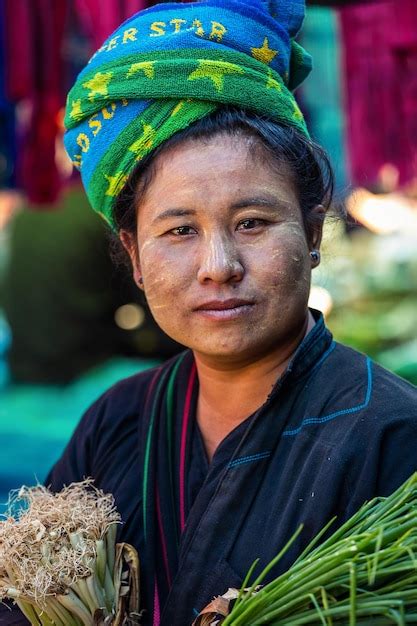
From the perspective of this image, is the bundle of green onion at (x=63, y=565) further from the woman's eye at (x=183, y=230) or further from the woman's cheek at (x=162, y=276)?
the woman's eye at (x=183, y=230)


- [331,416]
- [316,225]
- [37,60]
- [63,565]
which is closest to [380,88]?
[37,60]

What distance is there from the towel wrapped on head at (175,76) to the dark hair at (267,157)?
0.02m

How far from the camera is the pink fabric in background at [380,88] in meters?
2.97

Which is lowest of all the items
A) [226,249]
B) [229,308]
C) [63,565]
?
[63,565]

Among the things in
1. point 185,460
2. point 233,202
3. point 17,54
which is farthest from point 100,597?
point 17,54

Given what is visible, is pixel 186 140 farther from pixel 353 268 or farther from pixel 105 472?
pixel 353 268

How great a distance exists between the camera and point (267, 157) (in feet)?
5.73

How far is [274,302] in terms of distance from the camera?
1706 millimetres

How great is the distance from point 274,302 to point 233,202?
0.21m

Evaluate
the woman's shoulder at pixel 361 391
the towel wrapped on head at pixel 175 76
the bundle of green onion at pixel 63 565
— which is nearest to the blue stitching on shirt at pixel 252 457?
the woman's shoulder at pixel 361 391

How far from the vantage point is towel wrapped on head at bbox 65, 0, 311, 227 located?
1.71 metres

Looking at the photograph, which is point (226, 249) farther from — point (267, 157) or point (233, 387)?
point (233, 387)

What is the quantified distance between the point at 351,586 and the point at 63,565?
1.74 ft

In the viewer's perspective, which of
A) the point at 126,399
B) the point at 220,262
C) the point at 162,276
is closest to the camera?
the point at 220,262
